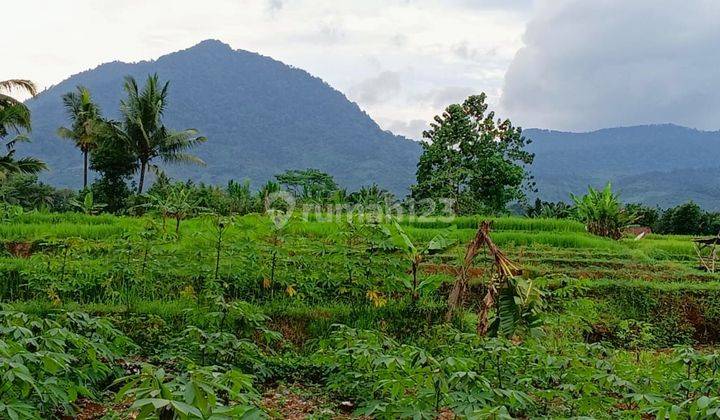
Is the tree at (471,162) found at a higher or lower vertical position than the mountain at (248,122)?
lower

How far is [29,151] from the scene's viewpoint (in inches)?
3661

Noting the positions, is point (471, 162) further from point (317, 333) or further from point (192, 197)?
point (317, 333)

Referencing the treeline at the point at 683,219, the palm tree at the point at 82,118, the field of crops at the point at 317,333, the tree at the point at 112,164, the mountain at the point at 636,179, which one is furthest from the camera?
the mountain at the point at 636,179

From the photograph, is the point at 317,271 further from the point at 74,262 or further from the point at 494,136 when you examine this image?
the point at 494,136

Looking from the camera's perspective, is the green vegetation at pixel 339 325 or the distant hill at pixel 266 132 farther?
the distant hill at pixel 266 132

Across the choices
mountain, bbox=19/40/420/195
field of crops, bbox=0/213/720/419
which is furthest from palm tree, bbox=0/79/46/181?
mountain, bbox=19/40/420/195

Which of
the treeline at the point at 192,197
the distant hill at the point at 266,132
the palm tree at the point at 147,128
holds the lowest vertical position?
the treeline at the point at 192,197

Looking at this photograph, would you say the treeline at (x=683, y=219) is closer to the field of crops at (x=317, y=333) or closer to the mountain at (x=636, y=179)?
the field of crops at (x=317, y=333)

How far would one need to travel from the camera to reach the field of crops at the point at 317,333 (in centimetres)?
282

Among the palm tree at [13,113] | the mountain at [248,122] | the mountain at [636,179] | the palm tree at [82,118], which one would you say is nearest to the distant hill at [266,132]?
the mountain at [248,122]

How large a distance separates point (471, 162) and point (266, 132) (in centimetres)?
10572

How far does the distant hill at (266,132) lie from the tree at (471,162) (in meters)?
60.1

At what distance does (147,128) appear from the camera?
24.2 meters

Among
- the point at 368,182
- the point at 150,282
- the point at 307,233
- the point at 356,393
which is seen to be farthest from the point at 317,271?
the point at 368,182
